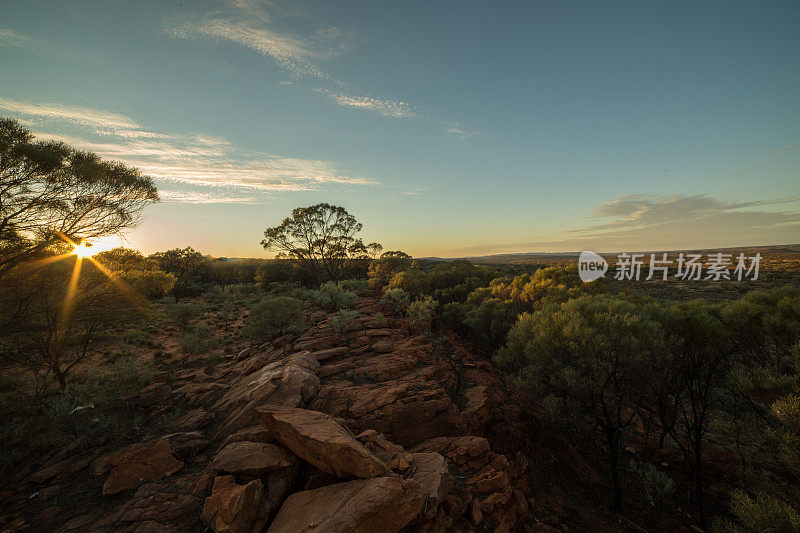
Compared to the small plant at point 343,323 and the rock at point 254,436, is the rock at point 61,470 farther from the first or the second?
the small plant at point 343,323

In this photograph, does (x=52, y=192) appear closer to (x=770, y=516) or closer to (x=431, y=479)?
(x=431, y=479)

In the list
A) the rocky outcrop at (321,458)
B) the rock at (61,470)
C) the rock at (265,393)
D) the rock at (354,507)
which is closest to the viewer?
the rock at (354,507)

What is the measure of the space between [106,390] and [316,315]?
11.9 meters

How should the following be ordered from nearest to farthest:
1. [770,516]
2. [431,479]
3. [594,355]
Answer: [770,516]
[431,479]
[594,355]

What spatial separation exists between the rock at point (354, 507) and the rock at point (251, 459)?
792 mm

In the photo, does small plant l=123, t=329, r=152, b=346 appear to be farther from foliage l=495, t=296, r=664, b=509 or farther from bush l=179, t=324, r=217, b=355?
foliage l=495, t=296, r=664, b=509

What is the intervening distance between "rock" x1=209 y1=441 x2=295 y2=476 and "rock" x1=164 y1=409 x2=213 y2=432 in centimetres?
351

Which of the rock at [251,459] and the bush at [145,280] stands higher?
the bush at [145,280]

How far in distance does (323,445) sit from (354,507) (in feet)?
4.30

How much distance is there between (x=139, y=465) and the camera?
6.84 meters

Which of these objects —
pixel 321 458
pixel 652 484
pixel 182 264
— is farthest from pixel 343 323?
pixel 182 264

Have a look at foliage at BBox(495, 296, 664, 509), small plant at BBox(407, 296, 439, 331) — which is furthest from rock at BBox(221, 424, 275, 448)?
small plant at BBox(407, 296, 439, 331)

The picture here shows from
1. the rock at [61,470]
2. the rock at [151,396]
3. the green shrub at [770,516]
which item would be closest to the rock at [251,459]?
the rock at [61,470]

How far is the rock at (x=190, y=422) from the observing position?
8.74 meters
